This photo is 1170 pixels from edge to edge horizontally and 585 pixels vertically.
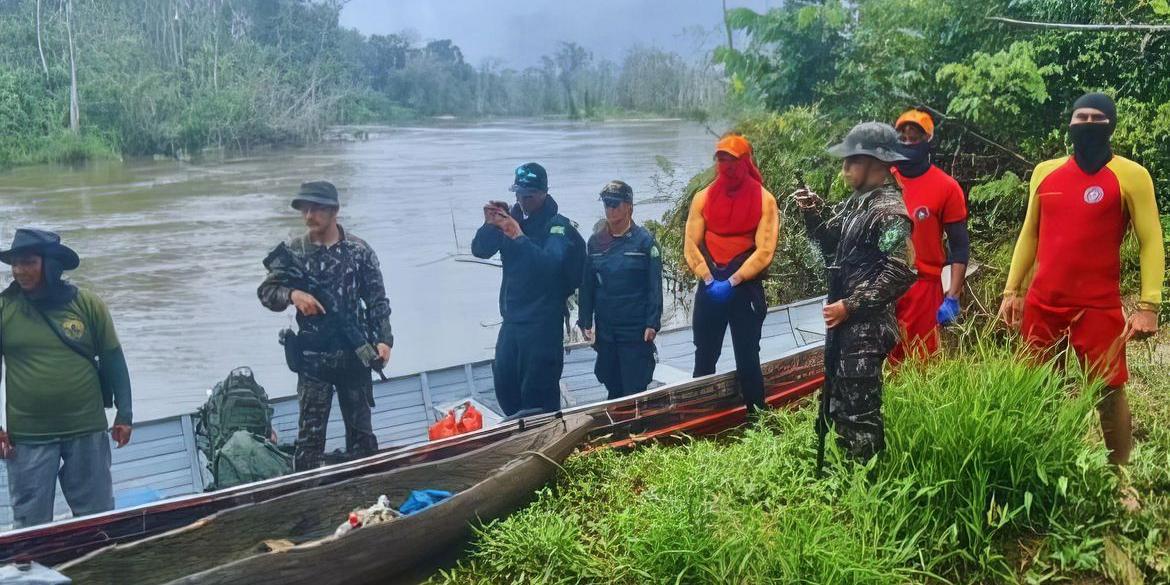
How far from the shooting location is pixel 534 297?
475 centimetres

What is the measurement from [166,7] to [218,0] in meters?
0.35

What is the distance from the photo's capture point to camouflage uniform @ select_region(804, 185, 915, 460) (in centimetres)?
321

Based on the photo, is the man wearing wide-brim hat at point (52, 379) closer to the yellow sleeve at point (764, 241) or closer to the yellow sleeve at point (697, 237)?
the yellow sleeve at point (697, 237)

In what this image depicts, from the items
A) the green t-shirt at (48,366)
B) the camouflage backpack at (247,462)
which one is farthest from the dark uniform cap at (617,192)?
the green t-shirt at (48,366)

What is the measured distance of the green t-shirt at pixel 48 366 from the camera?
394 cm

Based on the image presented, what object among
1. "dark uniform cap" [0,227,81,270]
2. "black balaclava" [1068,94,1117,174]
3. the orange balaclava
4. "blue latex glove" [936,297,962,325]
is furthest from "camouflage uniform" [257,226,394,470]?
"black balaclava" [1068,94,1117,174]

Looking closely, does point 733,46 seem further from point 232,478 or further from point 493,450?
point 232,478

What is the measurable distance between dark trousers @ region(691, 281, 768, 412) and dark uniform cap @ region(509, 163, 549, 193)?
3.14 ft

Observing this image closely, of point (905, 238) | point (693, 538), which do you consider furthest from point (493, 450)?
point (905, 238)

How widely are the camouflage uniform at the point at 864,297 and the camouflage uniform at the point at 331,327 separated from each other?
7.01 feet

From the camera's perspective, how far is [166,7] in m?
6.07

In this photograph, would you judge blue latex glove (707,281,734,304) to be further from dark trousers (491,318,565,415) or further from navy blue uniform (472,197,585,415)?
dark trousers (491,318,565,415)

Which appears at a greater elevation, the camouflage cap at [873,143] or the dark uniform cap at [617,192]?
the camouflage cap at [873,143]

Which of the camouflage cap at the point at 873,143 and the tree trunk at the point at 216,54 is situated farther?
Result: the tree trunk at the point at 216,54
